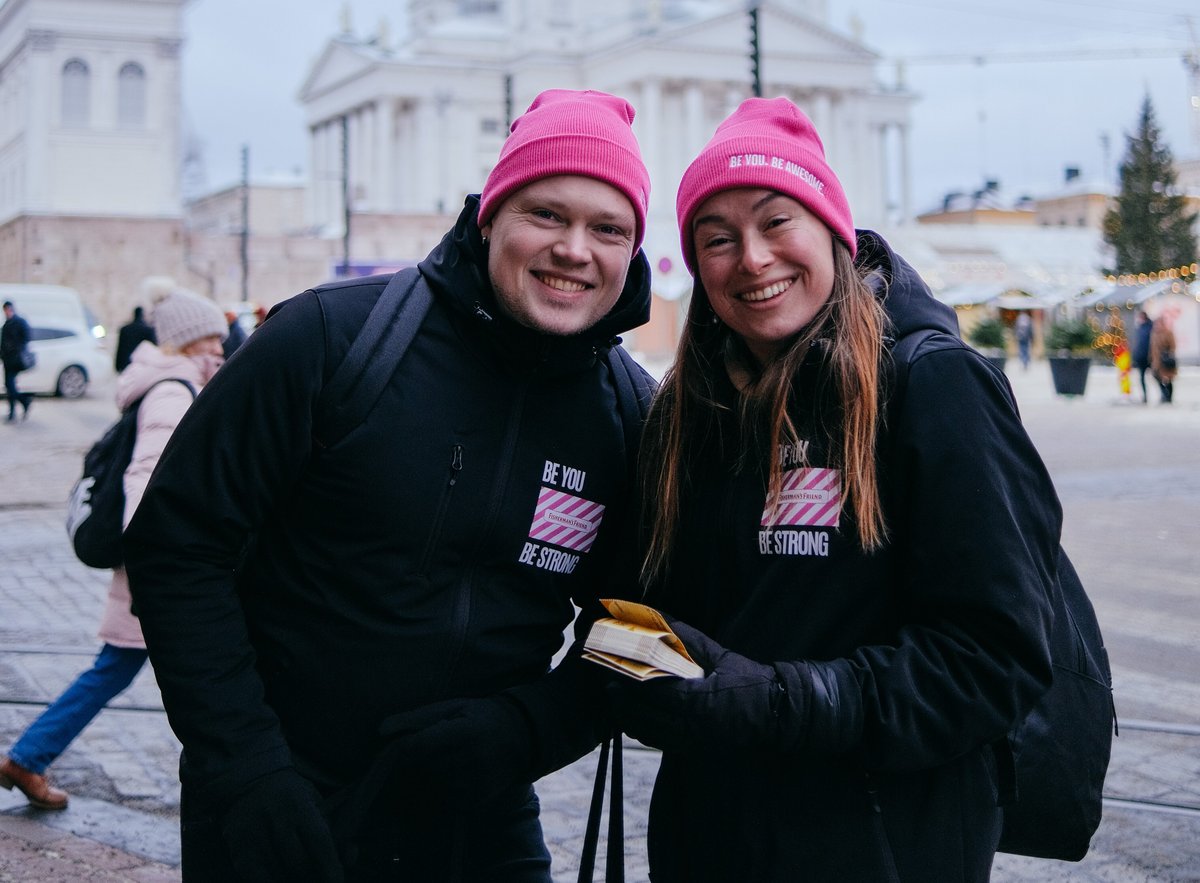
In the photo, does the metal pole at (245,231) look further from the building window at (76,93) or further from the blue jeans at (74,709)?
the blue jeans at (74,709)

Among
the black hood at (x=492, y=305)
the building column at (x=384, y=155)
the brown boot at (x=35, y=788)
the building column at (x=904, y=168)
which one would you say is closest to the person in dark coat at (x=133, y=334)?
the brown boot at (x=35, y=788)

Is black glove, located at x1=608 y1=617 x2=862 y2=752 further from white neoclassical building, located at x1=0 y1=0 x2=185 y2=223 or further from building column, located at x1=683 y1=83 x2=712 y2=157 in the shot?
building column, located at x1=683 y1=83 x2=712 y2=157

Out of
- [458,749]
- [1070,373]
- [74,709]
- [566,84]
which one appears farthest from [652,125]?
[458,749]

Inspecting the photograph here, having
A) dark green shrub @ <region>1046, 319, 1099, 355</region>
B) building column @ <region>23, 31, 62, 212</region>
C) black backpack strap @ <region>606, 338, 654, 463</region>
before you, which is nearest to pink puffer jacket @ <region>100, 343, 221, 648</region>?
black backpack strap @ <region>606, 338, 654, 463</region>

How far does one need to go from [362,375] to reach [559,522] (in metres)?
0.46

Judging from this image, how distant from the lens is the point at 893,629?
2154mm

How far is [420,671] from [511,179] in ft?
2.96

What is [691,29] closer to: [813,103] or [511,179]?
[813,103]

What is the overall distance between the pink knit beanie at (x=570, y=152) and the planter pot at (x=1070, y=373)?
86.2ft

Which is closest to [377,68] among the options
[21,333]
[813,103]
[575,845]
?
[813,103]

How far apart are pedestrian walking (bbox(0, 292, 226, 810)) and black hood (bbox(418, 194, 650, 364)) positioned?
247 centimetres

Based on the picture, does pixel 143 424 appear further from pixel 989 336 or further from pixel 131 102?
pixel 131 102

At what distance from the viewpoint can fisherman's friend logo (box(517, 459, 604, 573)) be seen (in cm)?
244

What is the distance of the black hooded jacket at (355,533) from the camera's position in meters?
2.25
